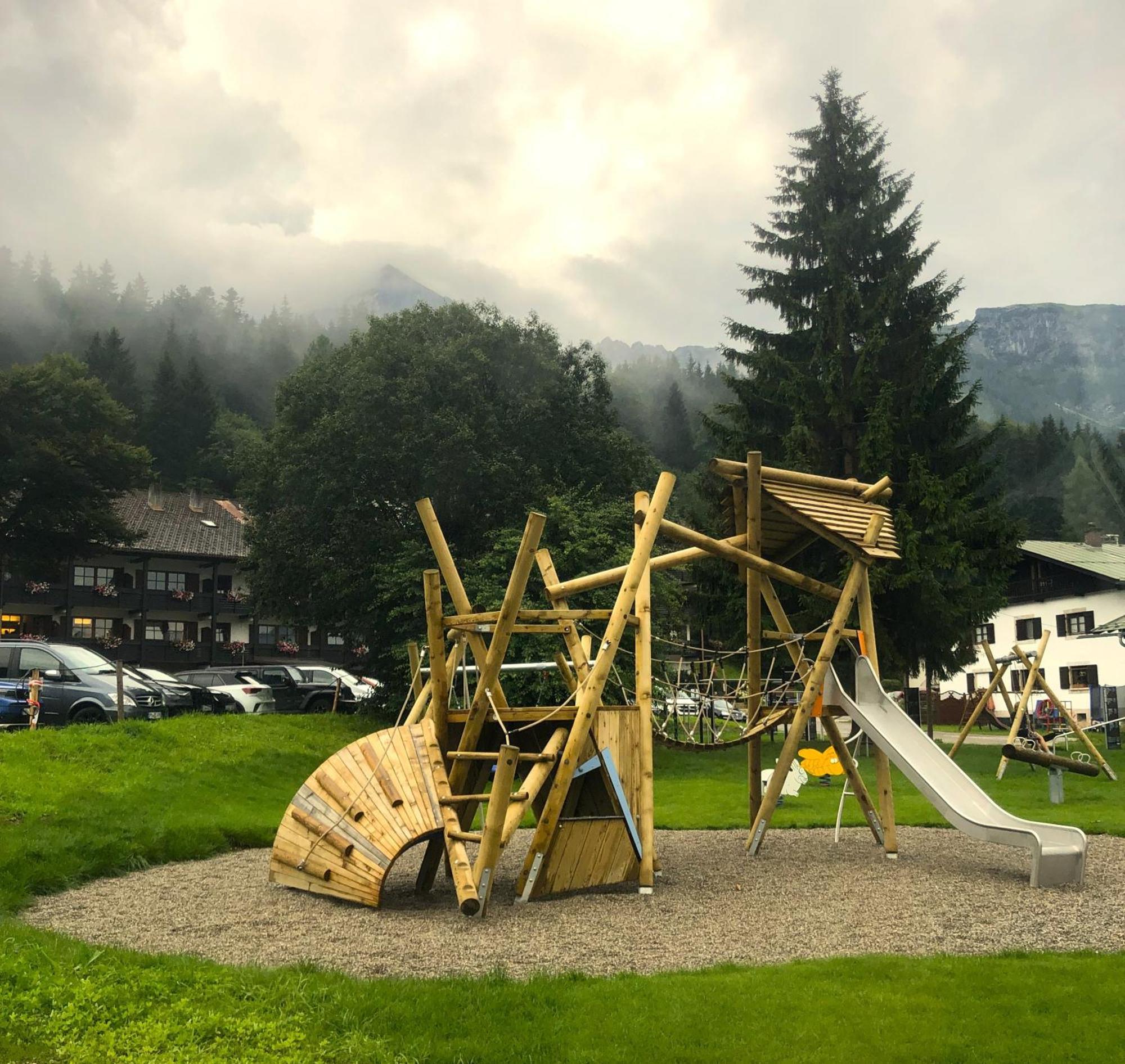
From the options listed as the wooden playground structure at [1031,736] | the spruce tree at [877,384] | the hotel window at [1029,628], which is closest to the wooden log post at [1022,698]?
the wooden playground structure at [1031,736]

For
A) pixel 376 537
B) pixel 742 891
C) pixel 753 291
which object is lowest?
pixel 742 891

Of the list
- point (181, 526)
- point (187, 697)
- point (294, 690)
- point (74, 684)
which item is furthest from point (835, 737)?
point (181, 526)

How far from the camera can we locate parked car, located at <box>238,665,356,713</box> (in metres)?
30.8

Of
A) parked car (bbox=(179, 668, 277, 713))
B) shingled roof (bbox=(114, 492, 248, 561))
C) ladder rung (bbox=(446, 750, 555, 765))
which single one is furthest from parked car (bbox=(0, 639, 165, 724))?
shingled roof (bbox=(114, 492, 248, 561))

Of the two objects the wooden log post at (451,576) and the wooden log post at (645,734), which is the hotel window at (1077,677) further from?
the wooden log post at (451,576)

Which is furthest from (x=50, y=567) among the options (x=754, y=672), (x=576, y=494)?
(x=754, y=672)

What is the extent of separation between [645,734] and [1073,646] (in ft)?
134

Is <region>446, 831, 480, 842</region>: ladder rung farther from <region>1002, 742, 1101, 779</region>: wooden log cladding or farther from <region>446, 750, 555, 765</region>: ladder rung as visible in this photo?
<region>1002, 742, 1101, 779</region>: wooden log cladding

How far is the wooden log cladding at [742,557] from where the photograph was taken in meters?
11.5

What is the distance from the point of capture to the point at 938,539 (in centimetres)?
2564

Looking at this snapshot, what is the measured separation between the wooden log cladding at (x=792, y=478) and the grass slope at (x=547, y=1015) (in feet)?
20.1

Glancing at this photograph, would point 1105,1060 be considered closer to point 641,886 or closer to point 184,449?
point 641,886

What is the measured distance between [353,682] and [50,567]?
22.1m

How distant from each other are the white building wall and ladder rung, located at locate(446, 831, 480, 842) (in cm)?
3631
